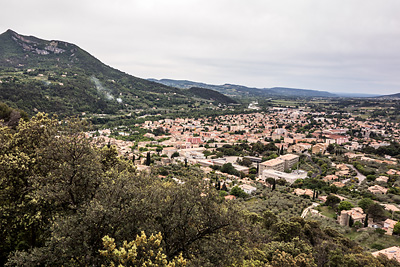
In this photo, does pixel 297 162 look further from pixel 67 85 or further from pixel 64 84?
pixel 64 84

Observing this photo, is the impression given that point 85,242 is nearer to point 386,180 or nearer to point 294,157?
point 386,180

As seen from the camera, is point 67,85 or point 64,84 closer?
point 67,85

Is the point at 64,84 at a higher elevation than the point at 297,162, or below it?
higher

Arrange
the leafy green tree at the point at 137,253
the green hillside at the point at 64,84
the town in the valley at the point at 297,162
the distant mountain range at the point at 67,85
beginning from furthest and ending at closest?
1. the distant mountain range at the point at 67,85
2. the green hillside at the point at 64,84
3. the town in the valley at the point at 297,162
4. the leafy green tree at the point at 137,253

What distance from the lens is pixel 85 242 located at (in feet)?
20.9

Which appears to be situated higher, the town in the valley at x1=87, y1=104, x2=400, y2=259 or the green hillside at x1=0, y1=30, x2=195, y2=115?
the green hillside at x1=0, y1=30, x2=195, y2=115

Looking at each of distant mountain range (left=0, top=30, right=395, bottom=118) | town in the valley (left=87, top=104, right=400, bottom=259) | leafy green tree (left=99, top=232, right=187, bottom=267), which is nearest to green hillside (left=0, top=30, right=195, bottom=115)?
Answer: distant mountain range (left=0, top=30, right=395, bottom=118)

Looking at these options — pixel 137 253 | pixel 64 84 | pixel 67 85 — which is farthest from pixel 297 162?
pixel 64 84

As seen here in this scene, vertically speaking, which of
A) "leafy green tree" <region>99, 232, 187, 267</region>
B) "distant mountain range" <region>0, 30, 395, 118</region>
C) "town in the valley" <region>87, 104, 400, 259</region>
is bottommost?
"town in the valley" <region>87, 104, 400, 259</region>

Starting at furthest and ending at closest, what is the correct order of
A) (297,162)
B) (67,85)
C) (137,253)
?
(67,85) → (297,162) → (137,253)

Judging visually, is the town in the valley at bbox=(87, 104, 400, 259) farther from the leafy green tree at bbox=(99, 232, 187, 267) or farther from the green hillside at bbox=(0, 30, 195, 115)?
the green hillside at bbox=(0, 30, 195, 115)

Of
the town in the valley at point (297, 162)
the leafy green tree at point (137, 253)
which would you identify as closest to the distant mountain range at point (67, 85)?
the town in the valley at point (297, 162)

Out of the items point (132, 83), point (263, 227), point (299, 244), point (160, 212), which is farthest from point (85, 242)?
point (132, 83)

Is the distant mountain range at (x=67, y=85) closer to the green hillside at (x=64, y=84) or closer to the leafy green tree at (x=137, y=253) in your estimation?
the green hillside at (x=64, y=84)
